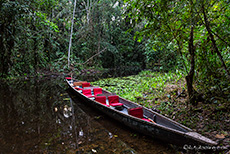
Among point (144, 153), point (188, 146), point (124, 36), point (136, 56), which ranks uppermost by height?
point (124, 36)

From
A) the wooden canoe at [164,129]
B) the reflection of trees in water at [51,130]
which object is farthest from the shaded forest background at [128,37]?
the reflection of trees in water at [51,130]

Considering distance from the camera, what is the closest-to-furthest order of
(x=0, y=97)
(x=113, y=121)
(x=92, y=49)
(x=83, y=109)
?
(x=113, y=121) → (x=83, y=109) → (x=0, y=97) → (x=92, y=49)

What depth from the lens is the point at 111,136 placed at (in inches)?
156

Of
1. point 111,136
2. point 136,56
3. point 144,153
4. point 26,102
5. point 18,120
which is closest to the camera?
point 144,153

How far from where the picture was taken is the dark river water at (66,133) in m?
3.46

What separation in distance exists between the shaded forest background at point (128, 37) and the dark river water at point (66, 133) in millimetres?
2315

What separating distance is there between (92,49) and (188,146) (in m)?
19.9

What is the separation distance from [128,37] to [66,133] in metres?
3.14

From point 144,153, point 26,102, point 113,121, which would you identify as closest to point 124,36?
point 26,102

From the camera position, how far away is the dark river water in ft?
11.4

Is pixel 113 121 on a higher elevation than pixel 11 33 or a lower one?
lower

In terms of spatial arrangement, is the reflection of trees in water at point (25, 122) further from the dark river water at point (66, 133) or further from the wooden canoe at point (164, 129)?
the wooden canoe at point (164, 129)

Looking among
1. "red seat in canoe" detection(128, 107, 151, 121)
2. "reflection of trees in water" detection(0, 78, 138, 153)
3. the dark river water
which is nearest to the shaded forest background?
"red seat in canoe" detection(128, 107, 151, 121)

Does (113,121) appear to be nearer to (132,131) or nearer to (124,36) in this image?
(132,131)
